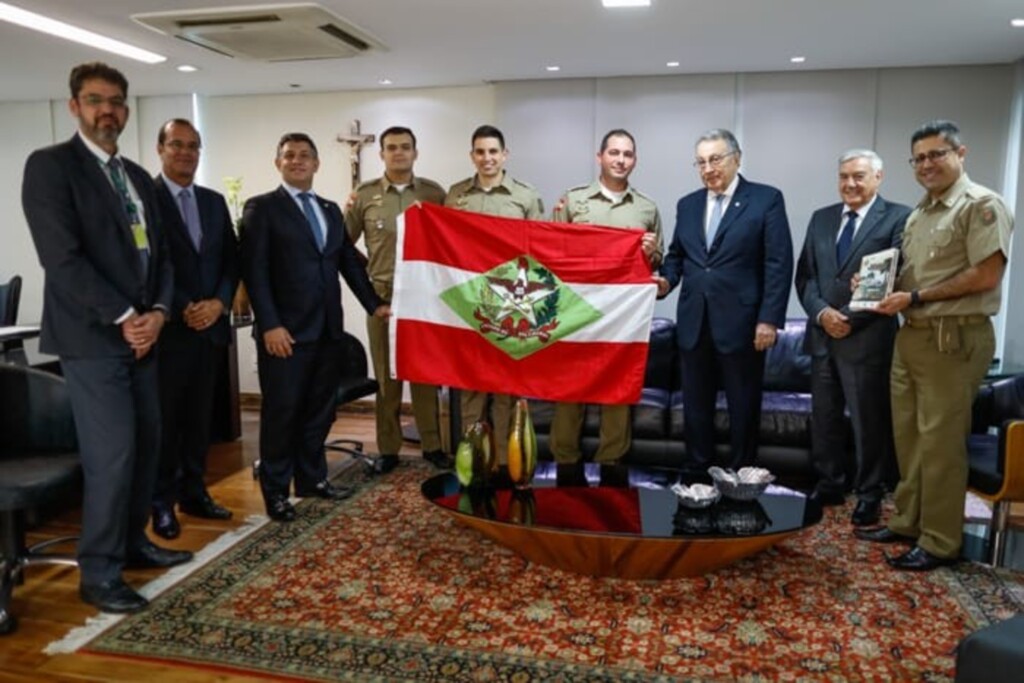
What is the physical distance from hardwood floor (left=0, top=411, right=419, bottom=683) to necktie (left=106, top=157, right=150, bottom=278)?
3.71ft

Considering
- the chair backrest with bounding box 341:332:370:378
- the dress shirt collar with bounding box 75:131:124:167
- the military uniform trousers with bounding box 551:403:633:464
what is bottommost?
the military uniform trousers with bounding box 551:403:633:464

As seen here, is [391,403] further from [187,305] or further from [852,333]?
[852,333]

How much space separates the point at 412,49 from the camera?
4539mm

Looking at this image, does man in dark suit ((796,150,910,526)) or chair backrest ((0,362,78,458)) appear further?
man in dark suit ((796,150,910,526))

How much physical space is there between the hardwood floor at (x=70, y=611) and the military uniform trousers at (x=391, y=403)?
71 cm

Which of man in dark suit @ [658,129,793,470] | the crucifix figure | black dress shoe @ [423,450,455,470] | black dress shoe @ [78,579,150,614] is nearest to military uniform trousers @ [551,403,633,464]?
man in dark suit @ [658,129,793,470]

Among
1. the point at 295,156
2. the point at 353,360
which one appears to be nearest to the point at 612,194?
the point at 295,156

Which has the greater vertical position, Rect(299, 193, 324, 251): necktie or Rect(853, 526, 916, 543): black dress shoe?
Rect(299, 193, 324, 251): necktie

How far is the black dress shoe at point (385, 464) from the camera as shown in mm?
4195

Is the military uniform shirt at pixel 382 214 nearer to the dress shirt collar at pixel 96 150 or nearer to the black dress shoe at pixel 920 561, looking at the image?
the dress shirt collar at pixel 96 150

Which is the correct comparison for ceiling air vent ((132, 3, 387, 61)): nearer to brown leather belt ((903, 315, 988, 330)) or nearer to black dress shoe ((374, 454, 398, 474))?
black dress shoe ((374, 454, 398, 474))

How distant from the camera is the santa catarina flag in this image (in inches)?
145

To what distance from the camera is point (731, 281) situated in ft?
11.7

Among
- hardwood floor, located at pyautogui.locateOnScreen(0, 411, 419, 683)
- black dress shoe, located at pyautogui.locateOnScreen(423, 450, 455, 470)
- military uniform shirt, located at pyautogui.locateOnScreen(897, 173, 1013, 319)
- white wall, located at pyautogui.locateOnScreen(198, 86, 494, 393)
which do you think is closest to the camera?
hardwood floor, located at pyautogui.locateOnScreen(0, 411, 419, 683)
